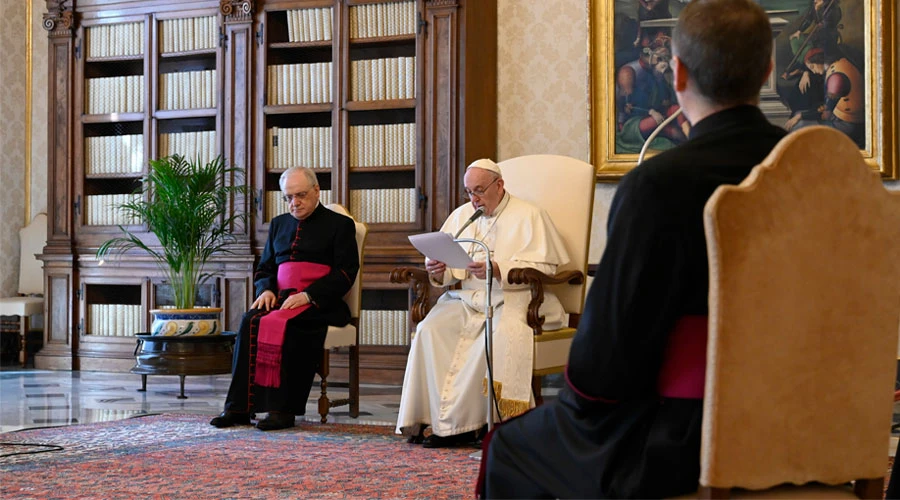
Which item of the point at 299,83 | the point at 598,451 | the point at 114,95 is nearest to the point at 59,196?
the point at 114,95

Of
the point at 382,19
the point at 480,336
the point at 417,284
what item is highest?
the point at 382,19

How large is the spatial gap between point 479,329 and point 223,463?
1.27 m

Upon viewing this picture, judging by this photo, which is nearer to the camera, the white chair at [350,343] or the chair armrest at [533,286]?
the chair armrest at [533,286]

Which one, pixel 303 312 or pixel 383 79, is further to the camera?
pixel 383 79

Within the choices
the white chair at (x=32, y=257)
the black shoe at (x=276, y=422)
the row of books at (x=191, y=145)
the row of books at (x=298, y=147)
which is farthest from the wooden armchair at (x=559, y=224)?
the white chair at (x=32, y=257)

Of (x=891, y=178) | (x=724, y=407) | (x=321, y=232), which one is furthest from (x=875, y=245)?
(x=891, y=178)

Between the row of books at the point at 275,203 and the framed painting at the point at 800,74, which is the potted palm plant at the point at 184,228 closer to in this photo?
the row of books at the point at 275,203

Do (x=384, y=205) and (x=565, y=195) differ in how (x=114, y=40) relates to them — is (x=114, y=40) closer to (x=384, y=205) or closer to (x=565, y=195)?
(x=384, y=205)

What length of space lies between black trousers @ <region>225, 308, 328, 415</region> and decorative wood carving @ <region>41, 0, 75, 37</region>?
3.64 m

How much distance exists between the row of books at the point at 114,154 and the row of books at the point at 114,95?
0.21 meters

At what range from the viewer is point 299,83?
721 cm

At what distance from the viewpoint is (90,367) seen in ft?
25.4

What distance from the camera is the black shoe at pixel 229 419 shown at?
16.8ft

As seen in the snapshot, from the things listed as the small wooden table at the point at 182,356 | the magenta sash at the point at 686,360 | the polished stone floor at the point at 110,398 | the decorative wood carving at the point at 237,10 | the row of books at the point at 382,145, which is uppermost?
the decorative wood carving at the point at 237,10
